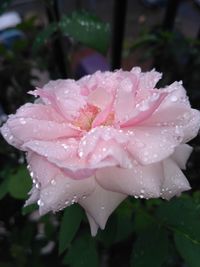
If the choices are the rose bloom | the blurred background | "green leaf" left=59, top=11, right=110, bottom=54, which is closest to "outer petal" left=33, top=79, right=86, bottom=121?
the rose bloom

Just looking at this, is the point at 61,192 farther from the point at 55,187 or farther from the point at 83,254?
the point at 83,254

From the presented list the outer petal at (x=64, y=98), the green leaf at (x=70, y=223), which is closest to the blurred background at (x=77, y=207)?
the green leaf at (x=70, y=223)

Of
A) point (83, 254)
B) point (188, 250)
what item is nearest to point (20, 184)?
point (83, 254)

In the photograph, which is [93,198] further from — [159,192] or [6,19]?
[6,19]

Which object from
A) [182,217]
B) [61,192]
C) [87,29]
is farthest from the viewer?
[87,29]

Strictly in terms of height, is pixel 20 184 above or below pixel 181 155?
below

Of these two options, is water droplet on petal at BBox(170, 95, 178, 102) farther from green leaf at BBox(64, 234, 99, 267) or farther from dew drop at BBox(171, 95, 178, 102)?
green leaf at BBox(64, 234, 99, 267)

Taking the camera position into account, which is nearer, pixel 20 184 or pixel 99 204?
pixel 99 204

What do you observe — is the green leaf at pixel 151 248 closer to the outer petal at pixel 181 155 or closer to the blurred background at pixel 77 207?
the blurred background at pixel 77 207
